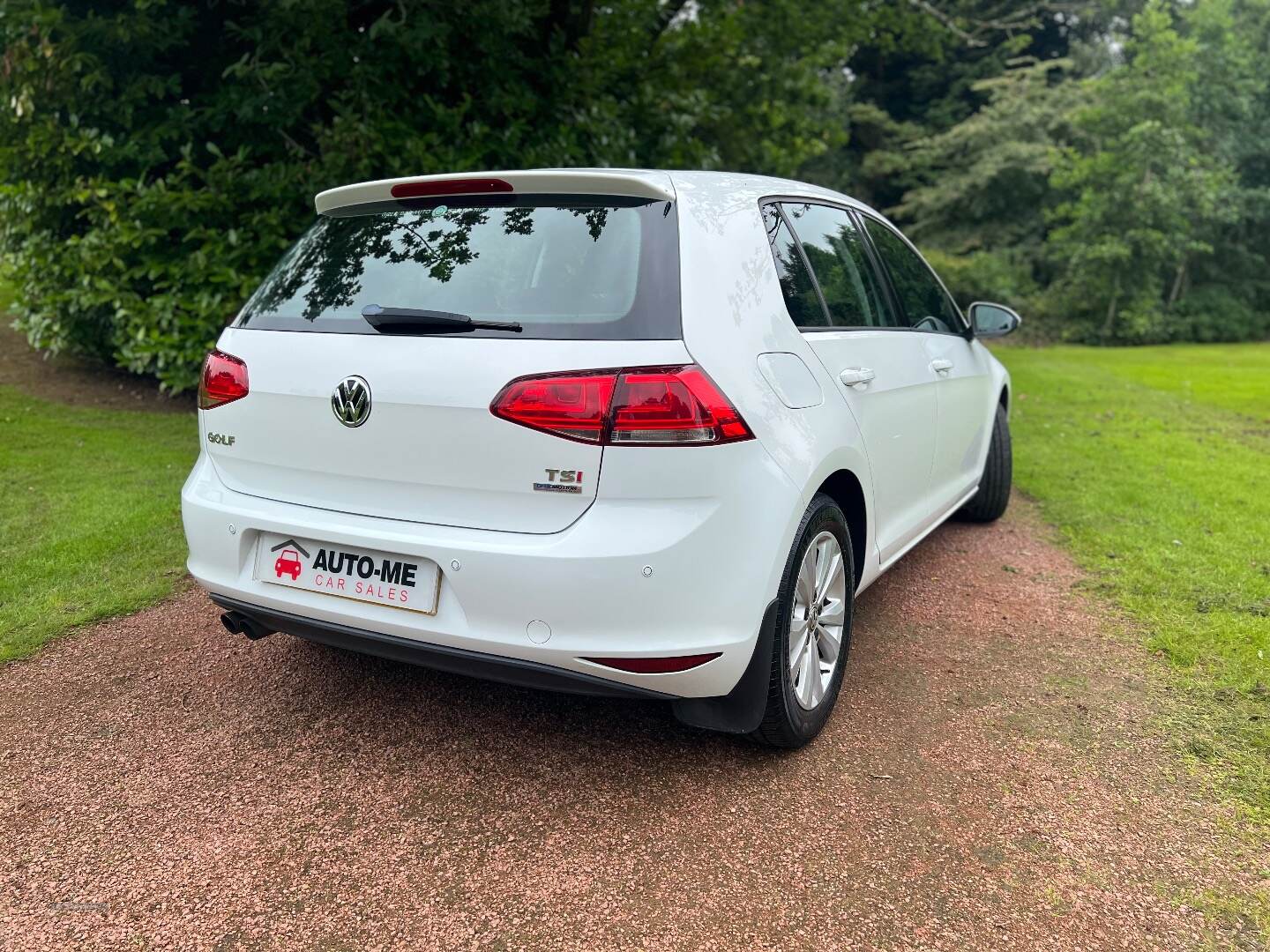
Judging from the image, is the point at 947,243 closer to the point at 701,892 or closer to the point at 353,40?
the point at 353,40

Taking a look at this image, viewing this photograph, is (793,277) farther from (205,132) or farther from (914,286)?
(205,132)

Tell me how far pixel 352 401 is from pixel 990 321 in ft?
11.3

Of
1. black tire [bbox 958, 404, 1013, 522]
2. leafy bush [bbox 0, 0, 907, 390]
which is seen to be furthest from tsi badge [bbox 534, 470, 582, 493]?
leafy bush [bbox 0, 0, 907, 390]

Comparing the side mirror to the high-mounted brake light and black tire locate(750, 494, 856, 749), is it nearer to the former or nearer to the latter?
black tire locate(750, 494, 856, 749)

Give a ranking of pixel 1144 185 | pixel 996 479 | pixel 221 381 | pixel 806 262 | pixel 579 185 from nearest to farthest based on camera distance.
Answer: pixel 579 185 → pixel 221 381 → pixel 806 262 → pixel 996 479 → pixel 1144 185

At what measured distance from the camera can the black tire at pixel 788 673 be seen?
2654mm

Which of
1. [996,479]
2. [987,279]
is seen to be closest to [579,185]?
[996,479]

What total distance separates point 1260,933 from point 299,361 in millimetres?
2765

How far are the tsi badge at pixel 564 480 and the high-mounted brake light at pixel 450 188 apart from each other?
3.17 ft

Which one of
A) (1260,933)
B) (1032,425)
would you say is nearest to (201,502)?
(1260,933)

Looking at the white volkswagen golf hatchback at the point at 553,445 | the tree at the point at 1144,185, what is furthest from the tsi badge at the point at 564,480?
the tree at the point at 1144,185

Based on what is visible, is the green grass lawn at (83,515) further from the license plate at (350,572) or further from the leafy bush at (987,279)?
the leafy bush at (987,279)

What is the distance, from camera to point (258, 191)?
7270 mm

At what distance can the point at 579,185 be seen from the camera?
8.89ft
